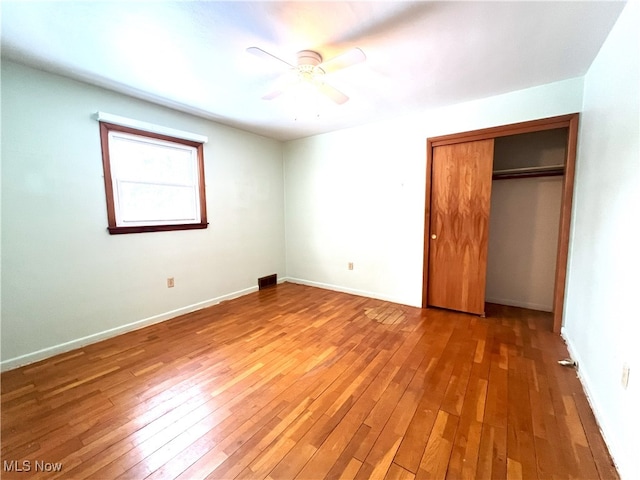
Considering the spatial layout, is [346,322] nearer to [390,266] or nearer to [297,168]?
[390,266]

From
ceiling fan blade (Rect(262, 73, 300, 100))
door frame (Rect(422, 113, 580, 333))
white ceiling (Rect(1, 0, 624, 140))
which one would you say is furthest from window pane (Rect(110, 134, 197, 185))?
door frame (Rect(422, 113, 580, 333))

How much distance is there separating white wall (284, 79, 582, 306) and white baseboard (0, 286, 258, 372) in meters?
1.76

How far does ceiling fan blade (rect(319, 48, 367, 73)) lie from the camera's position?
1.62 metres

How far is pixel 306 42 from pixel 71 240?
8.72 ft

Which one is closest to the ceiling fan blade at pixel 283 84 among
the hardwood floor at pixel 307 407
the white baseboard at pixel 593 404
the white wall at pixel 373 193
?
the white wall at pixel 373 193

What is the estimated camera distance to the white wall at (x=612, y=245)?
126cm

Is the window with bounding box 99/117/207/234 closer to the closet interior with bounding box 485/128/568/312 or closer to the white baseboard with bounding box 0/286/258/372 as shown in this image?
the white baseboard with bounding box 0/286/258/372

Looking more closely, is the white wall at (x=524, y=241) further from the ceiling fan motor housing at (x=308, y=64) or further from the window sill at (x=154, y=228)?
the window sill at (x=154, y=228)

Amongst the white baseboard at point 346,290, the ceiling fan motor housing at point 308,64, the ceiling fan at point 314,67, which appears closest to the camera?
the ceiling fan at point 314,67

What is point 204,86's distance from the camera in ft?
8.04

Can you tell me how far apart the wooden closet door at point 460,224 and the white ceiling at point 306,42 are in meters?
0.69

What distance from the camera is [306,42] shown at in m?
1.82

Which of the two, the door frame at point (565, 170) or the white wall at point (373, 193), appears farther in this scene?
the white wall at point (373, 193)

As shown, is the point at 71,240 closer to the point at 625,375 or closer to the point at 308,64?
the point at 308,64
